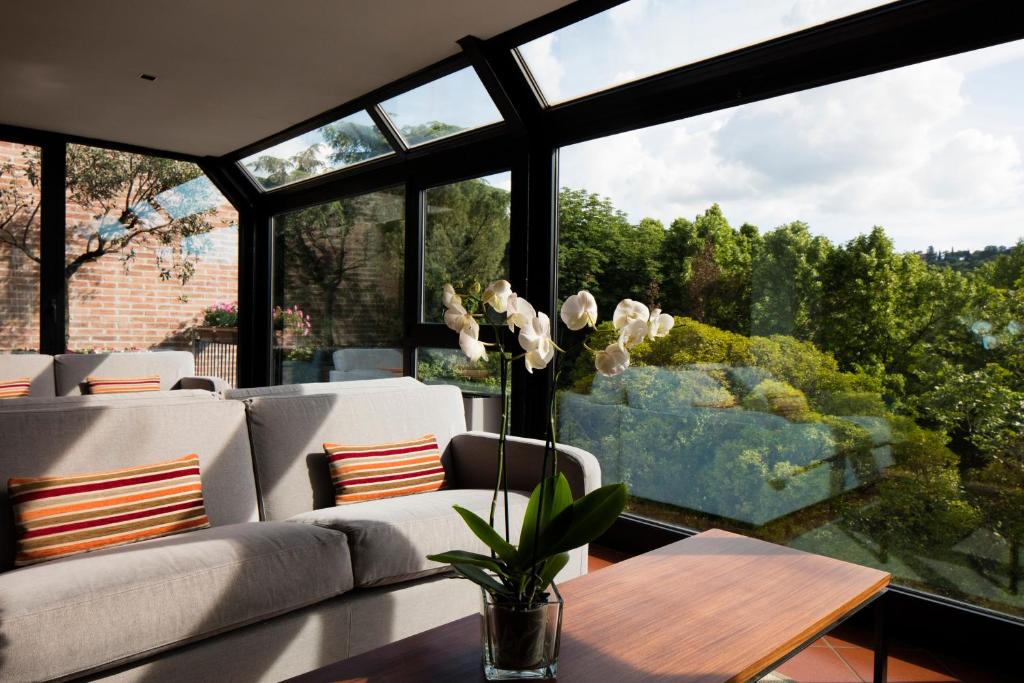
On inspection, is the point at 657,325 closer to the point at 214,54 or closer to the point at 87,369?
the point at 214,54

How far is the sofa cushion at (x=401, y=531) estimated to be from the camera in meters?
2.24

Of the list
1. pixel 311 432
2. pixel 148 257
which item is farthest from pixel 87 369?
pixel 311 432

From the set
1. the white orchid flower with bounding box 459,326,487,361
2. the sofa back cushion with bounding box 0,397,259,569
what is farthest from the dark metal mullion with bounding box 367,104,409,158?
the white orchid flower with bounding box 459,326,487,361

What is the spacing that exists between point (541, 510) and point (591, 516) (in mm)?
103

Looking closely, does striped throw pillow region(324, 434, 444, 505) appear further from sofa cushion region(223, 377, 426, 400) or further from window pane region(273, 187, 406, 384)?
window pane region(273, 187, 406, 384)

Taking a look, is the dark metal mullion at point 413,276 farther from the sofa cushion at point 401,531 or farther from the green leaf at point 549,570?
the green leaf at point 549,570

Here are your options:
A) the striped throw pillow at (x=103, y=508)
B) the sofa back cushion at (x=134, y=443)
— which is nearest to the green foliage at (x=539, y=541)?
the striped throw pillow at (x=103, y=508)

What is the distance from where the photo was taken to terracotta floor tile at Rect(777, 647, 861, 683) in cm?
237

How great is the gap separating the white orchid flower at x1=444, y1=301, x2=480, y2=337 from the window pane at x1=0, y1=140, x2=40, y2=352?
562cm

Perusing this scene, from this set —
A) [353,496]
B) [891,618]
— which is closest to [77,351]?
[353,496]

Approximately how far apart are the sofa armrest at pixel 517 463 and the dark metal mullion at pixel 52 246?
4273 mm

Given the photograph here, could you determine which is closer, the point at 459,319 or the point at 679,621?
the point at 459,319

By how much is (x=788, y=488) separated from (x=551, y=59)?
2383 mm

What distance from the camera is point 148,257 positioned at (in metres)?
6.28
